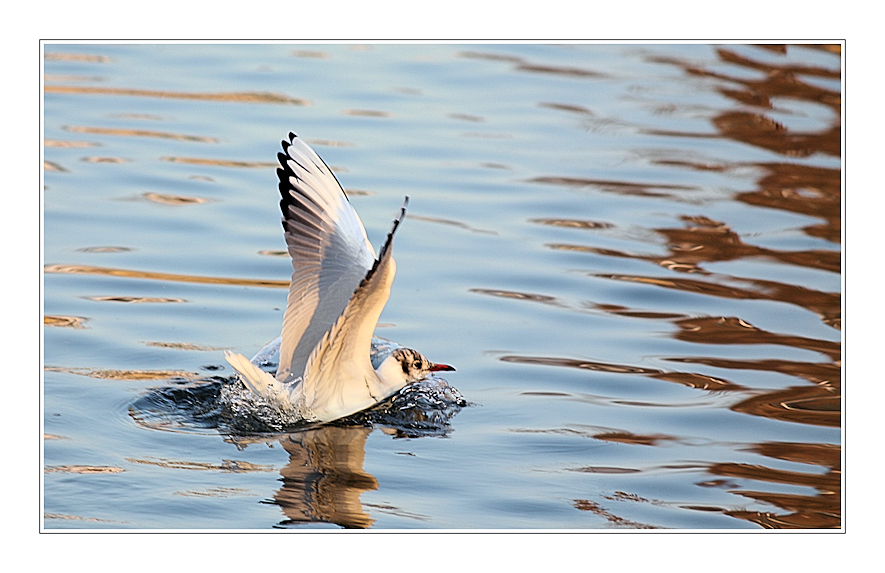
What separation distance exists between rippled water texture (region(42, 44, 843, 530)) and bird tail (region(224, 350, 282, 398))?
9.3 inches

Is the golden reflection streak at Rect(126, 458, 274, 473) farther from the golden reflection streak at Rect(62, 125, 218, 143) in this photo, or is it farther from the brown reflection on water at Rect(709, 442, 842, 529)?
the golden reflection streak at Rect(62, 125, 218, 143)

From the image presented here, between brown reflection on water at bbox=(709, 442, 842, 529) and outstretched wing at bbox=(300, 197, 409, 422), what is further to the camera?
outstretched wing at bbox=(300, 197, 409, 422)

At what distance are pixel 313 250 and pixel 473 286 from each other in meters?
2.13

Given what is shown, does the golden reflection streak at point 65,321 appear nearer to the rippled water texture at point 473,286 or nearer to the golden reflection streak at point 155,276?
the rippled water texture at point 473,286

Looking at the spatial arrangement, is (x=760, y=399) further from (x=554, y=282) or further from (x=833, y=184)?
(x=833, y=184)

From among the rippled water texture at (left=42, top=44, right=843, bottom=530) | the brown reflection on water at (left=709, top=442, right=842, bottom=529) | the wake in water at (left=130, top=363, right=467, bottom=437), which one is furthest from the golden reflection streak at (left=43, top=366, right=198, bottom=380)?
the brown reflection on water at (left=709, top=442, right=842, bottom=529)

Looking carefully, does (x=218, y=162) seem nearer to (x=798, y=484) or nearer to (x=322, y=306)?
(x=322, y=306)

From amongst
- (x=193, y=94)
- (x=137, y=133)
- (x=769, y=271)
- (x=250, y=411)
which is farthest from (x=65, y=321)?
(x=193, y=94)

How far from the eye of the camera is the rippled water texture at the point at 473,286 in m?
5.59

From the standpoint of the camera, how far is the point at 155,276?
27.7 feet

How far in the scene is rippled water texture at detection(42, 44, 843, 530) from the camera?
5590 millimetres

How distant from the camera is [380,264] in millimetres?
5262

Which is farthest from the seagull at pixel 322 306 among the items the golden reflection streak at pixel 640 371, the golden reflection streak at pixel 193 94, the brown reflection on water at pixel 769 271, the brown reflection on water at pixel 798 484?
the golden reflection streak at pixel 193 94

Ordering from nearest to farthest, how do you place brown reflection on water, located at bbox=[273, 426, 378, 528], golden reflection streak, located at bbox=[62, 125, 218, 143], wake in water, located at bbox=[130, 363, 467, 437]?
brown reflection on water, located at bbox=[273, 426, 378, 528] → wake in water, located at bbox=[130, 363, 467, 437] → golden reflection streak, located at bbox=[62, 125, 218, 143]
